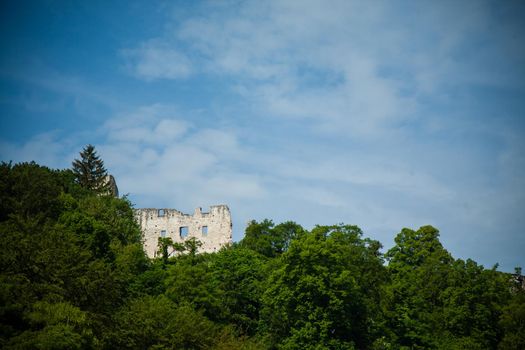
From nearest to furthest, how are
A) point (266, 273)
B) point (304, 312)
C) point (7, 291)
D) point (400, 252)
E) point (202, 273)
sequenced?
point (7, 291)
point (304, 312)
point (202, 273)
point (266, 273)
point (400, 252)

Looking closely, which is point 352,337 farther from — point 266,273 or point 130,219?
point 130,219

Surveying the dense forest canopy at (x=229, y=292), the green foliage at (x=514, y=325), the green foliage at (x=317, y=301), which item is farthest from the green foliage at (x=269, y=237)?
the green foliage at (x=514, y=325)

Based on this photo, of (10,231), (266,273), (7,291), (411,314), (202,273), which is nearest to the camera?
(7,291)

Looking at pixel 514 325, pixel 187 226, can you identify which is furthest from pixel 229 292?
pixel 187 226

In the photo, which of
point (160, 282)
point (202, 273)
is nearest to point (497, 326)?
point (202, 273)

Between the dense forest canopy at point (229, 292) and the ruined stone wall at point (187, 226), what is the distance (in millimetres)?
16969

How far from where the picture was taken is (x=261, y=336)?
124 feet

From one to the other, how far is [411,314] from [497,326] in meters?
6.59

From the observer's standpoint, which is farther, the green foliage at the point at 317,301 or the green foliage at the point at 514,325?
the green foliage at the point at 514,325

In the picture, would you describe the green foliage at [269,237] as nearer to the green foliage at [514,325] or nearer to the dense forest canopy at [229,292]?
the dense forest canopy at [229,292]

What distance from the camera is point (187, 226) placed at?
6762 centimetres

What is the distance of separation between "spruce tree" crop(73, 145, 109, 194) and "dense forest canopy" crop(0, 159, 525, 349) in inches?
459

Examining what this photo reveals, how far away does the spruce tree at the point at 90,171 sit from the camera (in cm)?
6084

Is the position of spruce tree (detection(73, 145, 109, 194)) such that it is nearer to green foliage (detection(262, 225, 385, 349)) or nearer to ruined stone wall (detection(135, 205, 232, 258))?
ruined stone wall (detection(135, 205, 232, 258))
